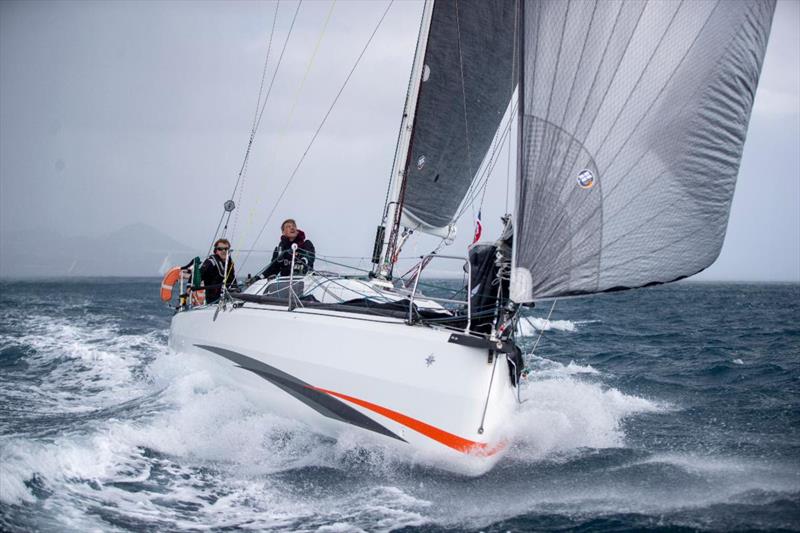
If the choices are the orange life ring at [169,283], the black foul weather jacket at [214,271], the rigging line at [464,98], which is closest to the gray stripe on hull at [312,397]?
the black foul weather jacket at [214,271]

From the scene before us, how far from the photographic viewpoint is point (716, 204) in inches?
183

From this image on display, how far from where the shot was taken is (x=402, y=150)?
763cm

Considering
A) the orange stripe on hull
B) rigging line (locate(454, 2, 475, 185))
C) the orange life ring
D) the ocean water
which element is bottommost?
the ocean water

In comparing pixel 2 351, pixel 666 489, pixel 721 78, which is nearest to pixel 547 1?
pixel 721 78

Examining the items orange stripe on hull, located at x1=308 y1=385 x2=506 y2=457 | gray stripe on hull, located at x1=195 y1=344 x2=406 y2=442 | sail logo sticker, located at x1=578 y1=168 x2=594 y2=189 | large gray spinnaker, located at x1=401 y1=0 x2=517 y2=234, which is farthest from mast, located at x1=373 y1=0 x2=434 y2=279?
sail logo sticker, located at x1=578 y1=168 x2=594 y2=189

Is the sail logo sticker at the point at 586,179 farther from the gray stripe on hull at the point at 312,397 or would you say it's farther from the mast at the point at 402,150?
the mast at the point at 402,150

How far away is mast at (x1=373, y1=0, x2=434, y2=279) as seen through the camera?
7.48 m

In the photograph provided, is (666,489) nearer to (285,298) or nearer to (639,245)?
(639,245)

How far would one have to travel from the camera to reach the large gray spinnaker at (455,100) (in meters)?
7.65

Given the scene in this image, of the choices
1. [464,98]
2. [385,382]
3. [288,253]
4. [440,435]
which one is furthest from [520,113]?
[288,253]

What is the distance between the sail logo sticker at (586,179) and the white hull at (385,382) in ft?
4.99

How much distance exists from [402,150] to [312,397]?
343 centimetres

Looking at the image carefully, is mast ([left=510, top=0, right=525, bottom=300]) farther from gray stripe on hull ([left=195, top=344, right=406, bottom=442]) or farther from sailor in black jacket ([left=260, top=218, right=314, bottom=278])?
sailor in black jacket ([left=260, top=218, right=314, bottom=278])

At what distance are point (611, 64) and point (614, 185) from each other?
2.86 ft
